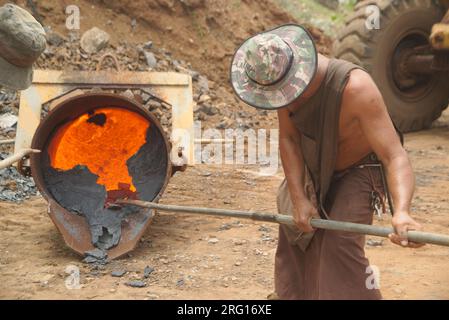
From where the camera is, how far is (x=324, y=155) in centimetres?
305

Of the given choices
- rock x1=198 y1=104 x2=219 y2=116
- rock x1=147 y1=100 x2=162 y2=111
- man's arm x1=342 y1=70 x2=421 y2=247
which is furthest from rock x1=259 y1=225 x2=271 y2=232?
rock x1=198 y1=104 x2=219 y2=116

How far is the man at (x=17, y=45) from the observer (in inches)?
114

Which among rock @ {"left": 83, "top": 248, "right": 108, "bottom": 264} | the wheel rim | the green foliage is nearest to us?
rock @ {"left": 83, "top": 248, "right": 108, "bottom": 264}

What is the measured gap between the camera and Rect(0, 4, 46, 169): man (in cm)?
289

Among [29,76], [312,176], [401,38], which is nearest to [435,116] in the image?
[401,38]

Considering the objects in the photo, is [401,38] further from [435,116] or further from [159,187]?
[159,187]

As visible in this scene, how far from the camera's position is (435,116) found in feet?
27.5

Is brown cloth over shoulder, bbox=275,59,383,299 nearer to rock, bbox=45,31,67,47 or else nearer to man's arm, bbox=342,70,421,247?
man's arm, bbox=342,70,421,247

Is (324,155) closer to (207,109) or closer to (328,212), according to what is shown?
(328,212)

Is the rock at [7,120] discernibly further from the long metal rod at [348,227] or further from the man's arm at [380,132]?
the man's arm at [380,132]

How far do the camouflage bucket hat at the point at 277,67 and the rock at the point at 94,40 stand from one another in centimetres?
570

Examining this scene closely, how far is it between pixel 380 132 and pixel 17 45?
5.09ft

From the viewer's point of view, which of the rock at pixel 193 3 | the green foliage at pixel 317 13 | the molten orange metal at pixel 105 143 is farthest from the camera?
the green foliage at pixel 317 13
